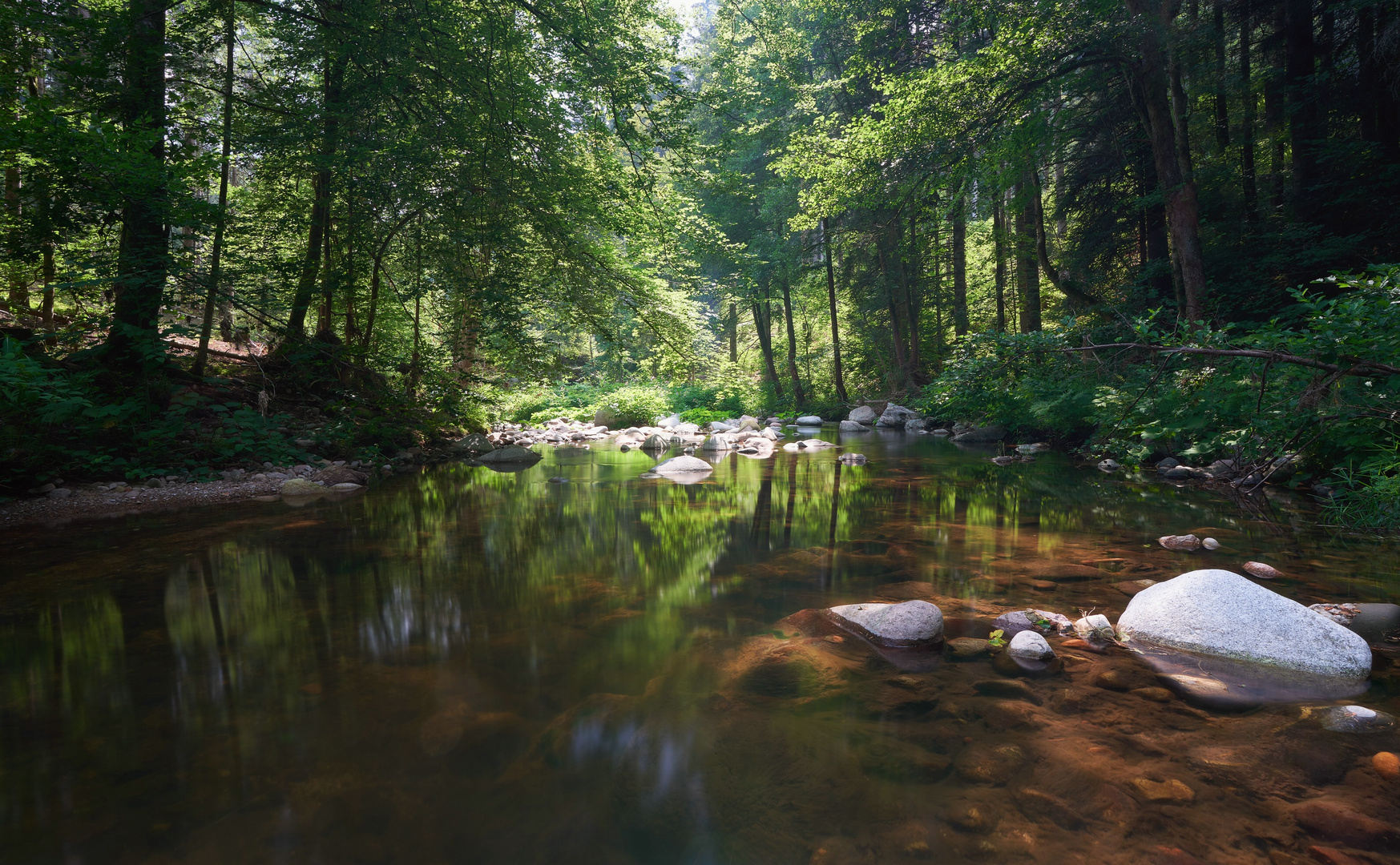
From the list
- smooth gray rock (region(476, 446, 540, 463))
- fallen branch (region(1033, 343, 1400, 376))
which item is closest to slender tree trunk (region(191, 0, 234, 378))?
smooth gray rock (region(476, 446, 540, 463))

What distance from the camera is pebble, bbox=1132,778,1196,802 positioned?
1.76 meters

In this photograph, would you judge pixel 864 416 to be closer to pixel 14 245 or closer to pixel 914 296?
pixel 914 296

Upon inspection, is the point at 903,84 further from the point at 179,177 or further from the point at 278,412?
the point at 278,412

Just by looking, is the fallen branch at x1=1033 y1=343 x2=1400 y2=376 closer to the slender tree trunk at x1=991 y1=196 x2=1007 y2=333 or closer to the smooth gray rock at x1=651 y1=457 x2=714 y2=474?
the smooth gray rock at x1=651 y1=457 x2=714 y2=474

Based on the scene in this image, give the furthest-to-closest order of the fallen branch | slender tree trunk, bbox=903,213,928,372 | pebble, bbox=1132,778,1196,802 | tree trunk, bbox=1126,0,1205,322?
slender tree trunk, bbox=903,213,928,372 < tree trunk, bbox=1126,0,1205,322 < the fallen branch < pebble, bbox=1132,778,1196,802

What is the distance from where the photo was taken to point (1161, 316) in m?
9.32

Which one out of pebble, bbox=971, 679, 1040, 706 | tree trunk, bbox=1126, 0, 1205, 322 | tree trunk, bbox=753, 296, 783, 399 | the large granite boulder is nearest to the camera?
pebble, bbox=971, 679, 1040, 706

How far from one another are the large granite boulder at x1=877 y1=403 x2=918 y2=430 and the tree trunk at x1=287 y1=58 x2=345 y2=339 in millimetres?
12937

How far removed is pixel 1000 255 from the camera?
14.2 meters

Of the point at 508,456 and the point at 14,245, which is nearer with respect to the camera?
the point at 14,245

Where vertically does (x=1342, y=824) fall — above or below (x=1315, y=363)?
below

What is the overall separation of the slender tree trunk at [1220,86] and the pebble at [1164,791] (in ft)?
36.1

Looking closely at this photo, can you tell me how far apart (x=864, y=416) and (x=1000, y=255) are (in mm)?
5169

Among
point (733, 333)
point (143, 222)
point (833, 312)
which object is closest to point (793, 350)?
point (833, 312)
